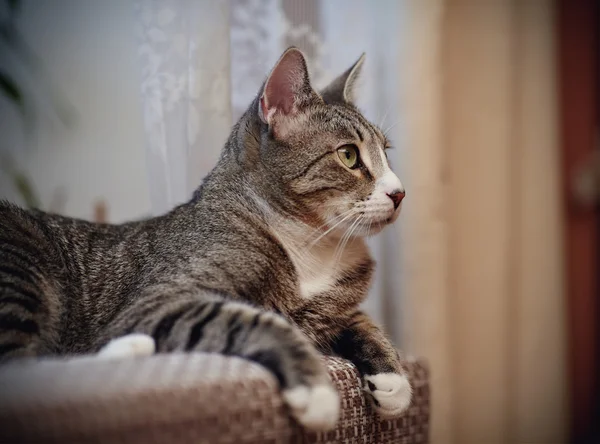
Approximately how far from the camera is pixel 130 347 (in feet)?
2.46

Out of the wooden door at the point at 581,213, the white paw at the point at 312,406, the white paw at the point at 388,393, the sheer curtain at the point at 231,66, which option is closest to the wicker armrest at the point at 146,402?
the white paw at the point at 312,406

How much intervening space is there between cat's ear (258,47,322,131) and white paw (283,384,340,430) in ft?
1.86

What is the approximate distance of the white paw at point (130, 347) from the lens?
2.44ft

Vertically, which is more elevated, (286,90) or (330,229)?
(286,90)

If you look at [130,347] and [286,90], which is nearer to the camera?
[130,347]

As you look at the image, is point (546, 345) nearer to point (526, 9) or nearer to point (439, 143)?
point (439, 143)

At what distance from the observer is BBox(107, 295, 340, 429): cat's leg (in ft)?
2.25

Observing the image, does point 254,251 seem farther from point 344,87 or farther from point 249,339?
point 344,87

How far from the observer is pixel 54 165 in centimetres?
157

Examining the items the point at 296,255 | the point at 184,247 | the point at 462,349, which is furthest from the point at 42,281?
the point at 462,349

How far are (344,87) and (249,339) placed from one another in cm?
70

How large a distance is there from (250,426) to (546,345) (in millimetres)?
1764

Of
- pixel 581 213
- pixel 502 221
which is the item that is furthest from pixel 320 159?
pixel 581 213

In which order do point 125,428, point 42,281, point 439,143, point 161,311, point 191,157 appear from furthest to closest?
point 439,143 < point 191,157 < point 42,281 < point 161,311 < point 125,428
